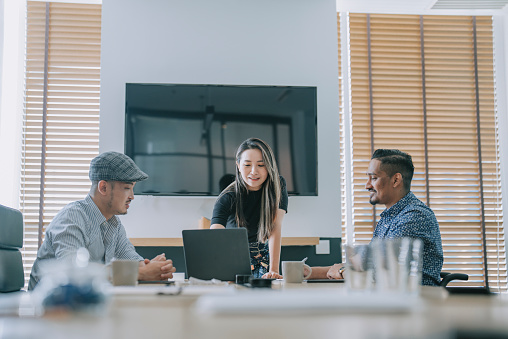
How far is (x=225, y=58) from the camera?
400 centimetres

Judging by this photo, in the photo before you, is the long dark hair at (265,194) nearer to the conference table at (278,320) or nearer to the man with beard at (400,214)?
the man with beard at (400,214)

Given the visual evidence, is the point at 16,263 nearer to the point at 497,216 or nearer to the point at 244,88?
the point at 244,88

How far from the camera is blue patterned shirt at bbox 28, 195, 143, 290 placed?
2.11 meters

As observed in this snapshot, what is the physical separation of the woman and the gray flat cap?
1.60ft

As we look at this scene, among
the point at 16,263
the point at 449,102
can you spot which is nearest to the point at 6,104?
the point at 16,263

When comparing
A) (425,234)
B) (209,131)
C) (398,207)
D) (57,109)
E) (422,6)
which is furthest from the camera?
(422,6)

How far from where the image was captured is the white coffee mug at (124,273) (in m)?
1.60

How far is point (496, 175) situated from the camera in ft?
14.5

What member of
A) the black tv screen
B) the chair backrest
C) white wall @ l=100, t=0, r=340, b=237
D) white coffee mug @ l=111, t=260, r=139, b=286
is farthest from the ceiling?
white coffee mug @ l=111, t=260, r=139, b=286

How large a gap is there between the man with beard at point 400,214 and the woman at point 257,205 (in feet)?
1.41

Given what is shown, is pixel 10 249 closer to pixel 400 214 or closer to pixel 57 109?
pixel 400 214

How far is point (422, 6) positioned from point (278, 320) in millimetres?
3988

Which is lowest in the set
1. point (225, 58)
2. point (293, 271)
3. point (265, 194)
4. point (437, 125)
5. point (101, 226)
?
point (293, 271)

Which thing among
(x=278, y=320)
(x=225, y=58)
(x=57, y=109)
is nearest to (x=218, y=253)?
(x=278, y=320)
